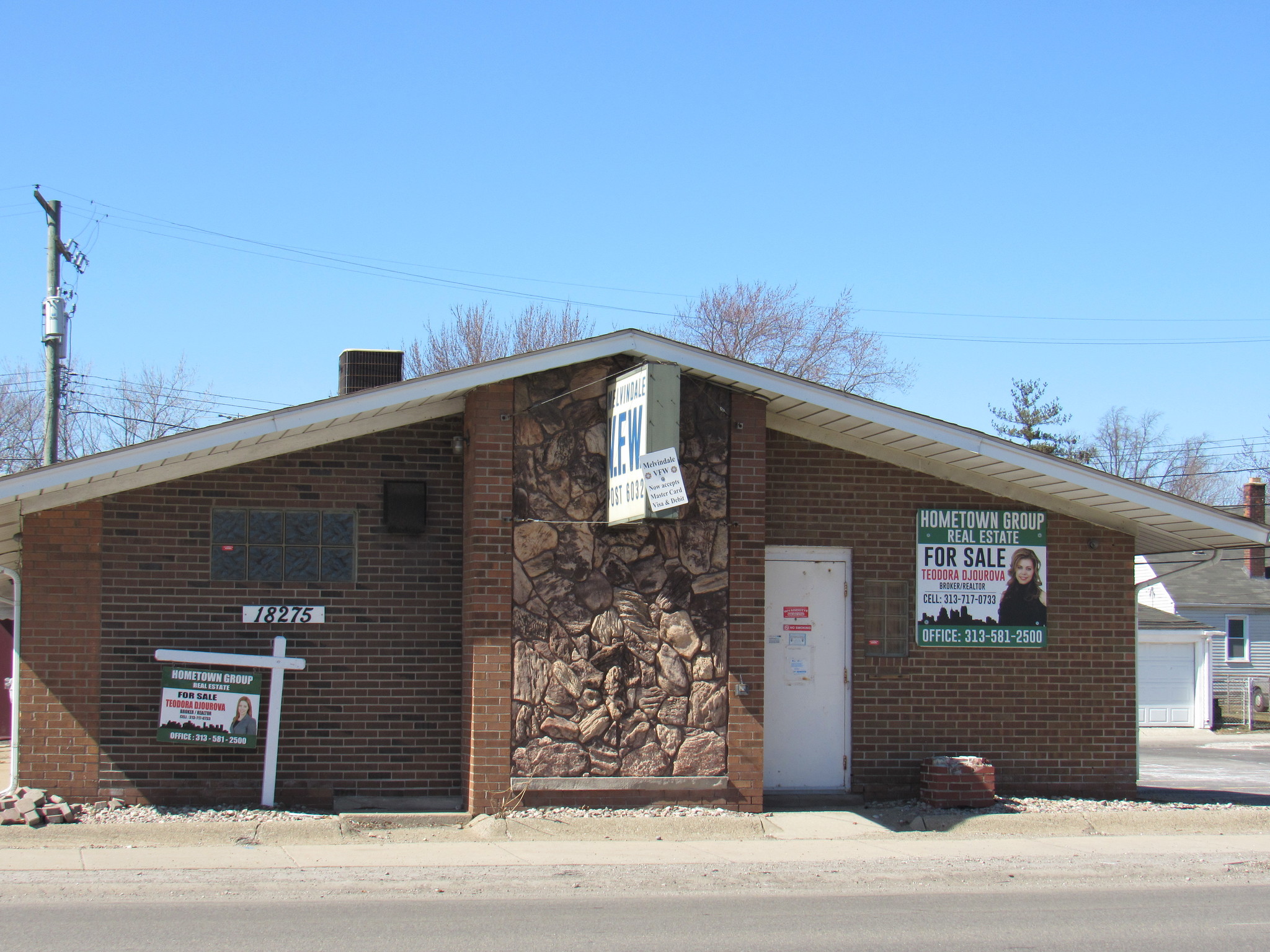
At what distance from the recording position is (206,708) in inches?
432

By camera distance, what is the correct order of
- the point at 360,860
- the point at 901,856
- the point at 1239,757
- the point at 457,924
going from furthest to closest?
1. the point at 1239,757
2. the point at 901,856
3. the point at 360,860
4. the point at 457,924

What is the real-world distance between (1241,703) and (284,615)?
2935cm

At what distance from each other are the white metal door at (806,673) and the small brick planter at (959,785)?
35.1 inches

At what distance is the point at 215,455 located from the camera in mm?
11195

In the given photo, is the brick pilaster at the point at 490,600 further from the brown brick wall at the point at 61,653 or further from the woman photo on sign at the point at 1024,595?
the woman photo on sign at the point at 1024,595

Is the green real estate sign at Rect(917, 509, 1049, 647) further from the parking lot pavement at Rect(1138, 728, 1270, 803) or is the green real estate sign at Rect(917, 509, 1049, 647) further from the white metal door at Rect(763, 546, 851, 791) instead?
the parking lot pavement at Rect(1138, 728, 1270, 803)

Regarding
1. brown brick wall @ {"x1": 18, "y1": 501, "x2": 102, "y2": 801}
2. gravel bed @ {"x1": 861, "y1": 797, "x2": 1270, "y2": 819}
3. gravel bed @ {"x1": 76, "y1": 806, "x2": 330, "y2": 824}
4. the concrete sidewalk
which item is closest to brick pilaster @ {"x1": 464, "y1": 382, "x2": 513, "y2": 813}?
the concrete sidewalk

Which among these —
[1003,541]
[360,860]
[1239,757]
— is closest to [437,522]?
[360,860]

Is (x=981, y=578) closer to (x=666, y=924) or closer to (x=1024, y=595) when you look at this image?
(x=1024, y=595)

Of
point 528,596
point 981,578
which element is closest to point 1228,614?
point 981,578

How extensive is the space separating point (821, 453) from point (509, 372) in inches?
137

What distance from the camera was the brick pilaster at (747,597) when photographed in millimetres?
11273

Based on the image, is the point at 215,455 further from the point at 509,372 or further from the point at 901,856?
the point at 901,856

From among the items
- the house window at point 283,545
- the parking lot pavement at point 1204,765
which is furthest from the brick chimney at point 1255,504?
the house window at point 283,545
